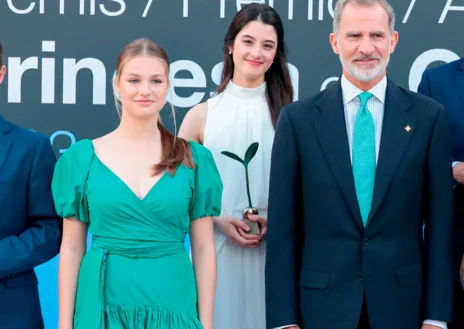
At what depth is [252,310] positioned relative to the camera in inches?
134

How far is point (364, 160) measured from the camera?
2693 millimetres

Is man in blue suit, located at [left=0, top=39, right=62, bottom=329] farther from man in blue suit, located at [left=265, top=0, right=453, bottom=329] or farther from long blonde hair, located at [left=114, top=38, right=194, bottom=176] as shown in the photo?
man in blue suit, located at [left=265, top=0, right=453, bottom=329]

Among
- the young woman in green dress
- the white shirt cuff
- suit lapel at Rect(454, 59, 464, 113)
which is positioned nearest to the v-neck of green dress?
the young woman in green dress

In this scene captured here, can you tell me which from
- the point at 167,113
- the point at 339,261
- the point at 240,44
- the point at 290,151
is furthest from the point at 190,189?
the point at 167,113

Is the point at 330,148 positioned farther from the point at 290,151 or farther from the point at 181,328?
the point at 181,328

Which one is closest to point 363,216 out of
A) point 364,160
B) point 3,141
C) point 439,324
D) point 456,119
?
point 364,160

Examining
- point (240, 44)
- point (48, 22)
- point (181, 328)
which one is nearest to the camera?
point (181, 328)

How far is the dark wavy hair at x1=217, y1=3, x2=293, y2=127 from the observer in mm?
3363

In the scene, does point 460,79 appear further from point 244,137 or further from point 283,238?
point 283,238

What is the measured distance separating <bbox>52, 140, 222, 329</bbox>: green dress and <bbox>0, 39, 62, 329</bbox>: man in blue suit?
3.8 inches

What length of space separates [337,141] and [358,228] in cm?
27

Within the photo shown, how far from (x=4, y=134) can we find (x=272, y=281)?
95cm

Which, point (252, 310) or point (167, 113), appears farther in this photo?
point (167, 113)

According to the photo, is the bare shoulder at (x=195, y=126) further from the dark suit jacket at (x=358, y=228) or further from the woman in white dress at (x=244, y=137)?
the dark suit jacket at (x=358, y=228)
